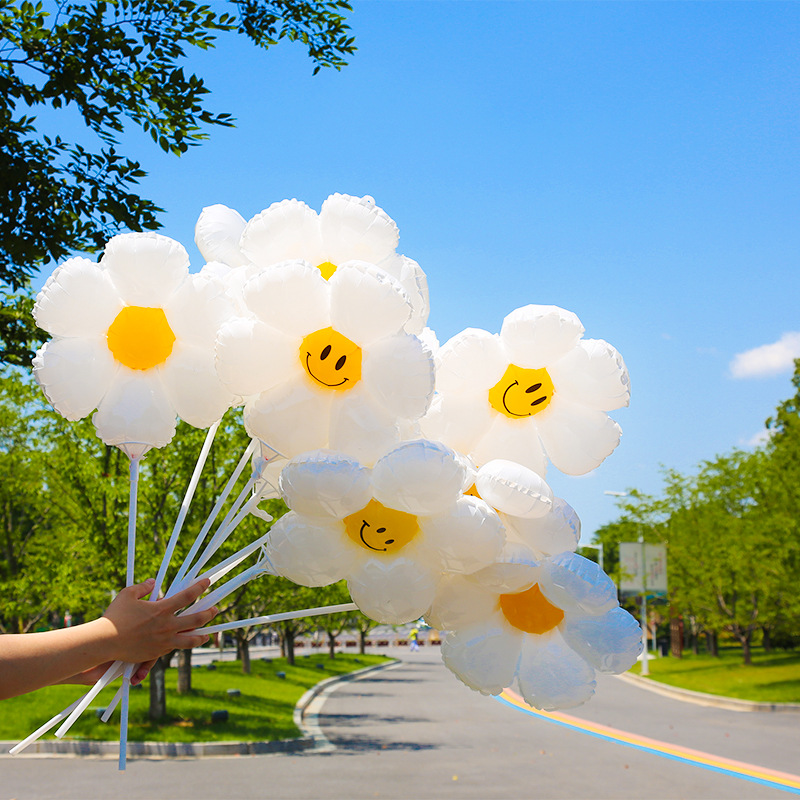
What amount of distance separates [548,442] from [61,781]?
9404 mm

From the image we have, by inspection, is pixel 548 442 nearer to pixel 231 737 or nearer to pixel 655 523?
pixel 231 737

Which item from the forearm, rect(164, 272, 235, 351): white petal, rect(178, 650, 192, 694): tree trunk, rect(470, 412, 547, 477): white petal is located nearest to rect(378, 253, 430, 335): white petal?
rect(470, 412, 547, 477): white petal

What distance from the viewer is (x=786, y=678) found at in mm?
23703

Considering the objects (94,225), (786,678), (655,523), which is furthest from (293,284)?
(655,523)

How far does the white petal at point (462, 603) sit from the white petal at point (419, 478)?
28cm

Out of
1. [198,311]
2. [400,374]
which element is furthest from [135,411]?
[400,374]

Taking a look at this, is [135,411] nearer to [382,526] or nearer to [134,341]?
[134,341]

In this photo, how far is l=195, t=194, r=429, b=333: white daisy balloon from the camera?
2.08 meters

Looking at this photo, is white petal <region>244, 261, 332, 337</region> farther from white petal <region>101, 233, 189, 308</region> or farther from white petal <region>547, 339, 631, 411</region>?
white petal <region>547, 339, 631, 411</region>

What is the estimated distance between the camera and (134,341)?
81.5 inches

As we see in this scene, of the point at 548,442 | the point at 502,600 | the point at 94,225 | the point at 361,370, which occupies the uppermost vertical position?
the point at 94,225

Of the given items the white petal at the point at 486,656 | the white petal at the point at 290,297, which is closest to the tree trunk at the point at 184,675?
the white petal at the point at 486,656

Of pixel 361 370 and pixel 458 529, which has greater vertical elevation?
pixel 361 370

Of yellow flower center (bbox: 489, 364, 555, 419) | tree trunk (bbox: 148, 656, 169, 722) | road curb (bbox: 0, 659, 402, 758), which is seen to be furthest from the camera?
tree trunk (bbox: 148, 656, 169, 722)
